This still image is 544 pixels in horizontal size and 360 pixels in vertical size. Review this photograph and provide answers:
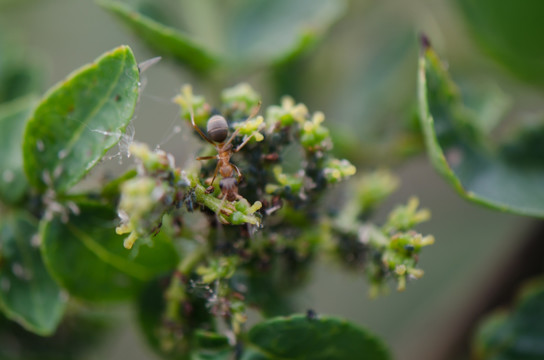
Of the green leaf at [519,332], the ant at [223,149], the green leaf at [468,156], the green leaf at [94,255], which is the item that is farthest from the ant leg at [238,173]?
the green leaf at [519,332]

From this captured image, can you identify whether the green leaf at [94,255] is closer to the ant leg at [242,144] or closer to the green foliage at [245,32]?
the ant leg at [242,144]

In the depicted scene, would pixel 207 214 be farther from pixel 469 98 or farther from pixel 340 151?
pixel 469 98

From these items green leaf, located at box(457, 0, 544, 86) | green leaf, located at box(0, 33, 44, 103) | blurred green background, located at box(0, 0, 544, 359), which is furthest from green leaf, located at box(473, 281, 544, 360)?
green leaf, located at box(0, 33, 44, 103)

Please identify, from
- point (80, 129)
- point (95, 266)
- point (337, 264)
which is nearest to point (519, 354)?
point (337, 264)

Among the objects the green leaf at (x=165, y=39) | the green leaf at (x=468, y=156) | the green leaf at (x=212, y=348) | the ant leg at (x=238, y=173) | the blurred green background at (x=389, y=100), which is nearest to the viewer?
the ant leg at (x=238, y=173)

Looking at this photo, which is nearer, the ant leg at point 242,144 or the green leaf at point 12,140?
the ant leg at point 242,144

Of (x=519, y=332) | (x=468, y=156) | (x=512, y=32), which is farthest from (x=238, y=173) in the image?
(x=512, y=32)

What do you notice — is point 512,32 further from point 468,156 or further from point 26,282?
point 26,282
